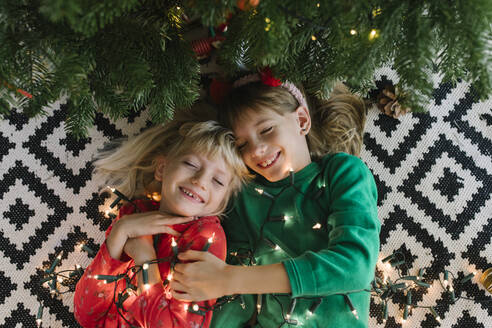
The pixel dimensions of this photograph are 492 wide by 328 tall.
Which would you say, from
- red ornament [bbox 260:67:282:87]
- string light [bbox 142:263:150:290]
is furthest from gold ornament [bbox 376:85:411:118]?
string light [bbox 142:263:150:290]

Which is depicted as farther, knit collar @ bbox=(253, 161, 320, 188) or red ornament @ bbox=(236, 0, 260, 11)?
knit collar @ bbox=(253, 161, 320, 188)

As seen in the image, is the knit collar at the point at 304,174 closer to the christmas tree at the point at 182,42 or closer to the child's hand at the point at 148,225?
the child's hand at the point at 148,225

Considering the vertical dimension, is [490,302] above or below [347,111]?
below

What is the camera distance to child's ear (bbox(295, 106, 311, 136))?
1196 millimetres

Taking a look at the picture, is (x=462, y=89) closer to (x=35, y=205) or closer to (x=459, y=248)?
(x=459, y=248)

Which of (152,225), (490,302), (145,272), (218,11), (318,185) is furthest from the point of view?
(490,302)

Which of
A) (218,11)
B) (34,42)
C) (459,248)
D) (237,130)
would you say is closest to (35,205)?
(237,130)

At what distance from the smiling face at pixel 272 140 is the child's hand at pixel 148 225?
305 millimetres

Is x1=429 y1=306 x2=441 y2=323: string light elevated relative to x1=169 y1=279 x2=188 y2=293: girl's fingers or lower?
lower

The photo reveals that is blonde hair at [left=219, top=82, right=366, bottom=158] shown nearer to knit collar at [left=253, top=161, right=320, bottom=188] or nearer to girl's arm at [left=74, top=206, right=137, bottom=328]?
knit collar at [left=253, top=161, right=320, bottom=188]

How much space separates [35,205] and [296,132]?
3.39 ft

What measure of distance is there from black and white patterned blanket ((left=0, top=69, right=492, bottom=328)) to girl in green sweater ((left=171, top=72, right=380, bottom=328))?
8.7 inches

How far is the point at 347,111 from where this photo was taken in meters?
1.33

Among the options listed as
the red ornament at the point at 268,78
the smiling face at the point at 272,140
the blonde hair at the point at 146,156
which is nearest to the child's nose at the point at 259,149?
the smiling face at the point at 272,140
